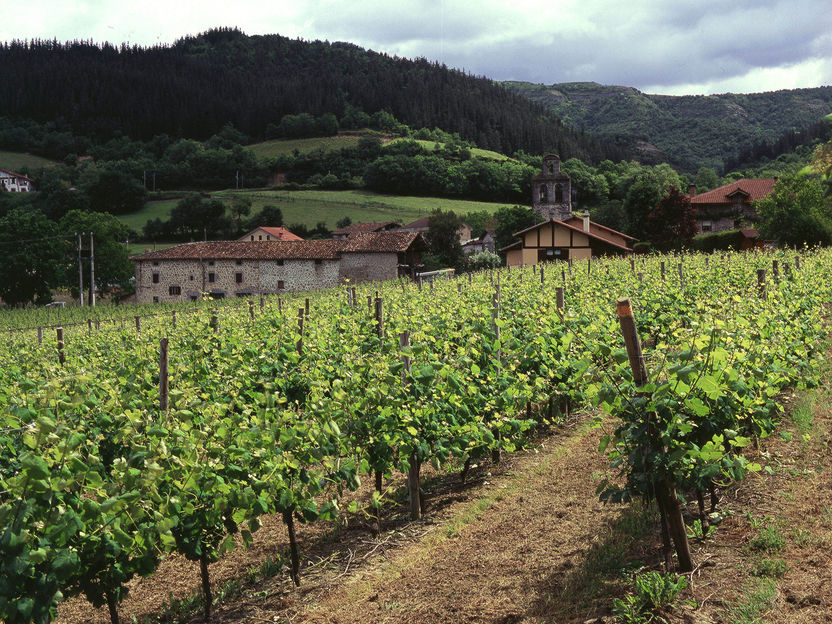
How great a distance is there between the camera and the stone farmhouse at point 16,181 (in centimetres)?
10138

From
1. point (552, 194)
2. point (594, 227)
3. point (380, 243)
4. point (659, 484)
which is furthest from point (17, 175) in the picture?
point (659, 484)

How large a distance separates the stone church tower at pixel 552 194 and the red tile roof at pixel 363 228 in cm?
1650

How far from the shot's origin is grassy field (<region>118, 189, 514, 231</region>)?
3270 inches

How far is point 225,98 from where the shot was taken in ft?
477

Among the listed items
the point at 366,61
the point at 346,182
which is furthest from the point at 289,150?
the point at 366,61

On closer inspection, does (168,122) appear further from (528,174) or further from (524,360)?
(524,360)

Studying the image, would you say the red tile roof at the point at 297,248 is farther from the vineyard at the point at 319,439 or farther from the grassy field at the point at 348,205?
the vineyard at the point at 319,439

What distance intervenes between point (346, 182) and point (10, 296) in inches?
2062

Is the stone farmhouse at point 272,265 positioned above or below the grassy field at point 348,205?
below

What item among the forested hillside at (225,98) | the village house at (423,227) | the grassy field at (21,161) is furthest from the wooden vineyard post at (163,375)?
the forested hillside at (225,98)

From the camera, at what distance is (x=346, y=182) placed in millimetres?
100750

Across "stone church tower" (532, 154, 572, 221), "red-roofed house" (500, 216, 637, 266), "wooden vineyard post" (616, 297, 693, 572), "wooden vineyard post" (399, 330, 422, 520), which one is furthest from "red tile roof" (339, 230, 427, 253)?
"wooden vineyard post" (616, 297, 693, 572)

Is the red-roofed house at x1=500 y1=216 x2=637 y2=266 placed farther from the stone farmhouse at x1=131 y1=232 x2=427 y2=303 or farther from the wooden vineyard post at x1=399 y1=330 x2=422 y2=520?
the wooden vineyard post at x1=399 y1=330 x2=422 y2=520

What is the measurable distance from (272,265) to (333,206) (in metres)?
36.2
